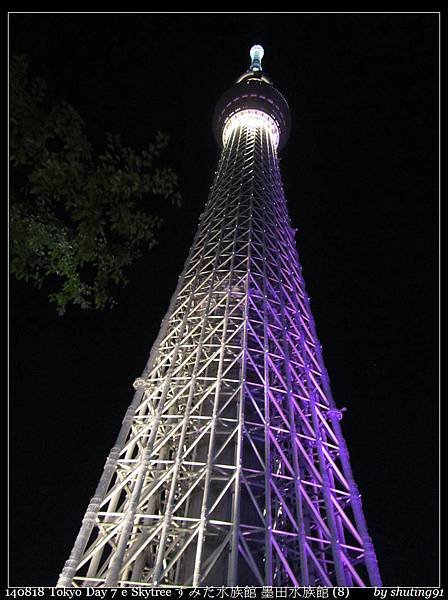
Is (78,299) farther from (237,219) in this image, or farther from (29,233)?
(237,219)

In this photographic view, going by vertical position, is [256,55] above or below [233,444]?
above

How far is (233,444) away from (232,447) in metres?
0.09

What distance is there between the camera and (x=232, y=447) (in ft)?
46.2

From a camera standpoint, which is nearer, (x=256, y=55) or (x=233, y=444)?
(x=233, y=444)

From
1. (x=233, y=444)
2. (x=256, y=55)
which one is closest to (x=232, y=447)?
(x=233, y=444)

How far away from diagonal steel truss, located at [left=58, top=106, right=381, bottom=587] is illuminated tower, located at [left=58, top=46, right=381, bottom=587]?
0.05 m

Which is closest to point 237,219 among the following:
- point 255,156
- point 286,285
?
point 286,285

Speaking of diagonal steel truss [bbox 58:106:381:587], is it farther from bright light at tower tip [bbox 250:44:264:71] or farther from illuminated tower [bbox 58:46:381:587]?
bright light at tower tip [bbox 250:44:264:71]

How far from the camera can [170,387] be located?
607 inches

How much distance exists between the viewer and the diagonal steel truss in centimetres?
1093

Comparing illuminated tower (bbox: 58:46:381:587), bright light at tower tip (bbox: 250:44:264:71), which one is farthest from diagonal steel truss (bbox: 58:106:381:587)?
bright light at tower tip (bbox: 250:44:264:71)

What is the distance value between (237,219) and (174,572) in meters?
14.7

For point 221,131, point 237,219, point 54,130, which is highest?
point 221,131

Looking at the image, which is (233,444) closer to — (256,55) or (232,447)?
(232,447)
